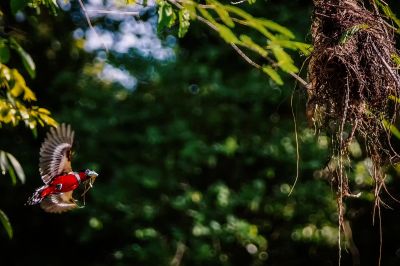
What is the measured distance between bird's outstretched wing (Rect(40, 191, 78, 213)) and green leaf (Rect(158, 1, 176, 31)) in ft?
1.73

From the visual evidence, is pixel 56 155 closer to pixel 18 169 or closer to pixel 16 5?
pixel 18 169

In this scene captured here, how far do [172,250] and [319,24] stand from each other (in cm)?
391

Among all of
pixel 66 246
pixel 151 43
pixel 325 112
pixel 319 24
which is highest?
pixel 319 24

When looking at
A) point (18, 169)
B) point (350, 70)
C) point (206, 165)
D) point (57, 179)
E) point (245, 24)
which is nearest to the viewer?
point (245, 24)

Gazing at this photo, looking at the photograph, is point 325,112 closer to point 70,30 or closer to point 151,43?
point 151,43

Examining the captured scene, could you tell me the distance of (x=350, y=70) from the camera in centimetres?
197

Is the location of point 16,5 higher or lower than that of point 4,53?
higher

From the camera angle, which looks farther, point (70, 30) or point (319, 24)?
point (70, 30)

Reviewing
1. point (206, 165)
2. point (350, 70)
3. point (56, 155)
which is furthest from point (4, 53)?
point (206, 165)

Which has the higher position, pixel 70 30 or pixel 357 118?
pixel 357 118

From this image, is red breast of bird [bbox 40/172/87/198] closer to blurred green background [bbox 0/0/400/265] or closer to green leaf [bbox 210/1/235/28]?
green leaf [bbox 210/1/235/28]

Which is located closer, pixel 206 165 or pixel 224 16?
pixel 224 16

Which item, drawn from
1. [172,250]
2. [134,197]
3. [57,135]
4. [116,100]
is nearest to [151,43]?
[116,100]

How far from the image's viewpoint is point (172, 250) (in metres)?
5.71
